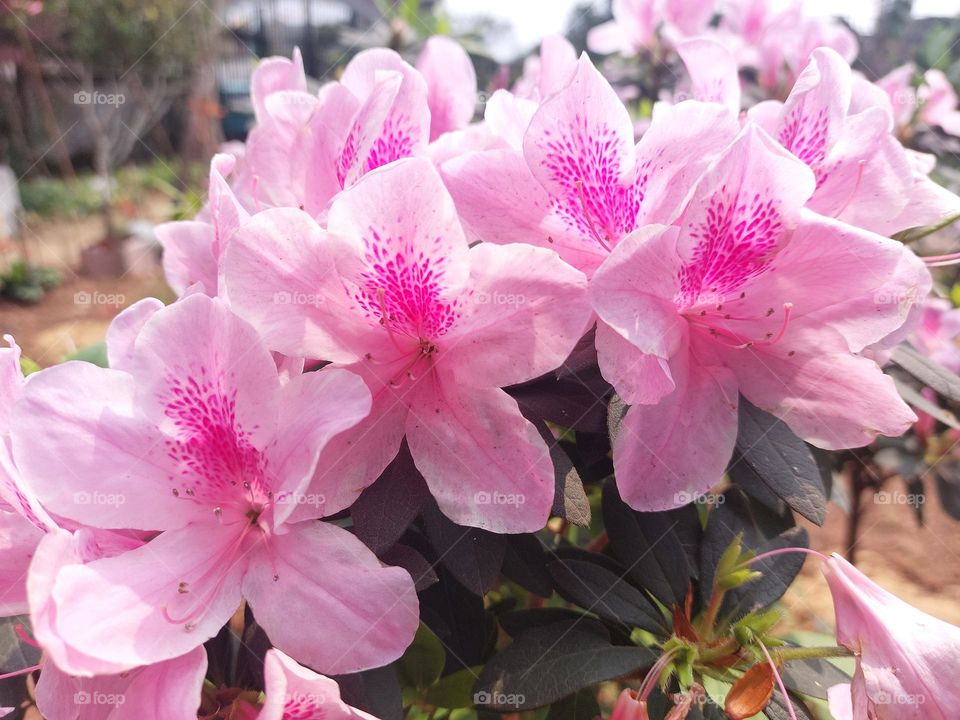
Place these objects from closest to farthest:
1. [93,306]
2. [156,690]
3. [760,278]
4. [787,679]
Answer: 1. [156,690]
2. [760,278]
3. [787,679]
4. [93,306]

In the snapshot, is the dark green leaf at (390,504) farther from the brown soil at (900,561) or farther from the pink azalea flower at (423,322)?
the brown soil at (900,561)

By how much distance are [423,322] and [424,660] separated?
1.99ft

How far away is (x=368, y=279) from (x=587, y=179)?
26 centimetres

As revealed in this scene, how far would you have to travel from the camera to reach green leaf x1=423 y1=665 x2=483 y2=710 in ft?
3.68

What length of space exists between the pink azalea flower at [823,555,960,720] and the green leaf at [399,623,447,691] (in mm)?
578

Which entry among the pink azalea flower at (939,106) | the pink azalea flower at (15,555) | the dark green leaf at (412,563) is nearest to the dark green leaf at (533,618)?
the dark green leaf at (412,563)

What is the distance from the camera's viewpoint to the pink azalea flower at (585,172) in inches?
30.0

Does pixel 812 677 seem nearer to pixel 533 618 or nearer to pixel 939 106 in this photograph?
pixel 533 618

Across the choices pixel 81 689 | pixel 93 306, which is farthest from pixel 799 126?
pixel 93 306

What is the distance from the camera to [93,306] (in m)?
7.24

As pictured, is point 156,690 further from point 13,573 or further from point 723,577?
point 723,577

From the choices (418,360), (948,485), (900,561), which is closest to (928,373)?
(418,360)

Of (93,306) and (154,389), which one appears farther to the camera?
(93,306)

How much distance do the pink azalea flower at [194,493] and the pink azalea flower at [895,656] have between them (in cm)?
46
